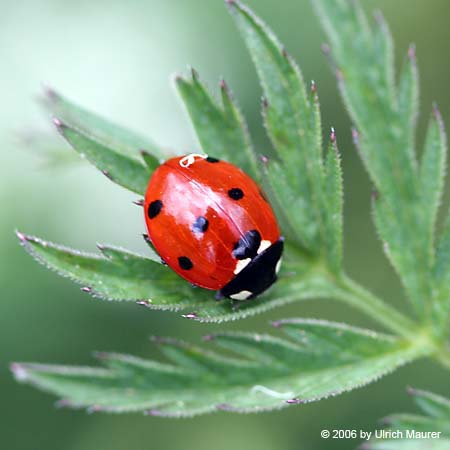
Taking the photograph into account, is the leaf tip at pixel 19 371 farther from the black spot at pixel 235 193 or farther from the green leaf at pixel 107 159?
the black spot at pixel 235 193

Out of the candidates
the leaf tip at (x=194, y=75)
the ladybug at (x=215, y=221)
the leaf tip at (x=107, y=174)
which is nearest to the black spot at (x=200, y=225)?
the ladybug at (x=215, y=221)

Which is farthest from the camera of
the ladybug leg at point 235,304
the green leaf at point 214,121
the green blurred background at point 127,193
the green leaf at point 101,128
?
the green blurred background at point 127,193

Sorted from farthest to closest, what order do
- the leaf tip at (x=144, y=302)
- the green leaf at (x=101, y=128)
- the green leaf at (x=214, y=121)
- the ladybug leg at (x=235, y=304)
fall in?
the green leaf at (x=101, y=128), the green leaf at (x=214, y=121), the ladybug leg at (x=235, y=304), the leaf tip at (x=144, y=302)

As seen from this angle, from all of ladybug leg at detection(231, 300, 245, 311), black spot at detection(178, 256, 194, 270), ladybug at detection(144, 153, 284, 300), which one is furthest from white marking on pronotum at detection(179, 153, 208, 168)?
ladybug leg at detection(231, 300, 245, 311)

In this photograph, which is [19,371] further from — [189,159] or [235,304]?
[189,159]

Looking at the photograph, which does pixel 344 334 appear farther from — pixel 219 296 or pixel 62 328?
pixel 62 328

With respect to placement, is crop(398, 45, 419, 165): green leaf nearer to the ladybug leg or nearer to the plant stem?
the plant stem
